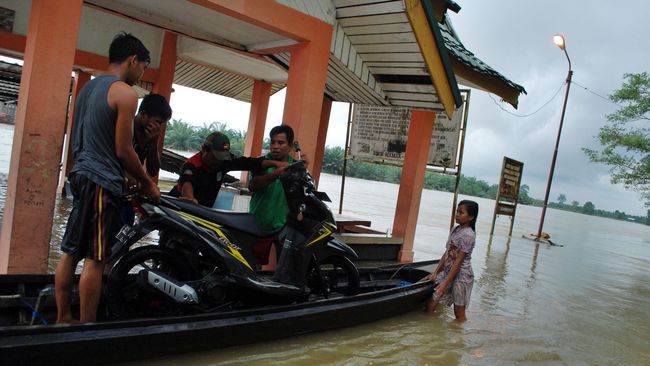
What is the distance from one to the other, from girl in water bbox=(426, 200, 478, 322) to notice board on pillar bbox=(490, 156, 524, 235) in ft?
34.3

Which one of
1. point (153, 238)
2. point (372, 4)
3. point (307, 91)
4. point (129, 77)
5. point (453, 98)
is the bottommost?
point (153, 238)

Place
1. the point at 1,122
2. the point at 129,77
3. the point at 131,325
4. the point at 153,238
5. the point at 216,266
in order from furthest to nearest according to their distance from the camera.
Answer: the point at 1,122 < the point at 153,238 < the point at 216,266 < the point at 129,77 < the point at 131,325

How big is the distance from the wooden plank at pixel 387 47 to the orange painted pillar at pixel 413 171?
1849 millimetres

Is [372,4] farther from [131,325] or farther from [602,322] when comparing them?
[602,322]

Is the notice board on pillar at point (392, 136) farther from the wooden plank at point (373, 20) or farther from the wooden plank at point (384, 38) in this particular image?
the wooden plank at point (373, 20)

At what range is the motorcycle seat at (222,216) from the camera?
3.22 m

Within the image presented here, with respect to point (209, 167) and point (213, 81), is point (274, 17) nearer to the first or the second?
point (209, 167)

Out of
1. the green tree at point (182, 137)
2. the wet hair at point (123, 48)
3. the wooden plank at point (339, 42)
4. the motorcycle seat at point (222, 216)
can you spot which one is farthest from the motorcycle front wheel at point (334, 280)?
the green tree at point (182, 137)

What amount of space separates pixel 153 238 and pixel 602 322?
643 cm

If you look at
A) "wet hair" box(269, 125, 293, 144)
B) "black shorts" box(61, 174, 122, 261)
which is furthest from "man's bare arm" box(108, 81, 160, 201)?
"wet hair" box(269, 125, 293, 144)

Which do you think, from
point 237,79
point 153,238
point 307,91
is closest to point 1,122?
point 237,79

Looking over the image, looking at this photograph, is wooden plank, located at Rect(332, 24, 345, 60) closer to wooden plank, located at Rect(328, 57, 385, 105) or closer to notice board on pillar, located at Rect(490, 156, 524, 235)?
wooden plank, located at Rect(328, 57, 385, 105)

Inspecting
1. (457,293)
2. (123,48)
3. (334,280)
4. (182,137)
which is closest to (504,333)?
(457,293)

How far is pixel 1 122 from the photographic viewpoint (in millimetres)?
41344
